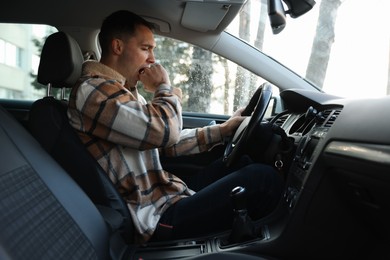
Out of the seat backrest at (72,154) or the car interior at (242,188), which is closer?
the car interior at (242,188)

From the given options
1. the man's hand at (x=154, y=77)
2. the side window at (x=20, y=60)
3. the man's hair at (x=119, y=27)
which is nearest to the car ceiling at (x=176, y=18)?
the side window at (x=20, y=60)

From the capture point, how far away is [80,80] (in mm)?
1750

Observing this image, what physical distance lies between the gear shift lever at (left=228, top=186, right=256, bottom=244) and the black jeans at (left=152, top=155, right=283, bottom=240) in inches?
4.2

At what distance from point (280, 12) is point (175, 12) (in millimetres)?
1005

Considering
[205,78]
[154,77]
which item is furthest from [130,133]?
[205,78]

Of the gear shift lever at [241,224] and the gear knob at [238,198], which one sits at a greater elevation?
the gear knob at [238,198]

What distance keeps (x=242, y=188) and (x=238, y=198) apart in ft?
0.12

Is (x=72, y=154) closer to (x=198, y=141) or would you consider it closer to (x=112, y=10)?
(x=198, y=141)

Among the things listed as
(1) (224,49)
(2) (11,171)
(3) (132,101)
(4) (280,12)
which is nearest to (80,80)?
(3) (132,101)

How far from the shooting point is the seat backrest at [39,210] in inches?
40.3

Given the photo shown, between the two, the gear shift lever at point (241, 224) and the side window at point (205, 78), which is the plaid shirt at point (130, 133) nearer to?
the gear shift lever at point (241, 224)

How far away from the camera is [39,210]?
3.87 ft

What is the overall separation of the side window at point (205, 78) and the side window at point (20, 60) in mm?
775

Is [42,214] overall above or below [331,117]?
below
